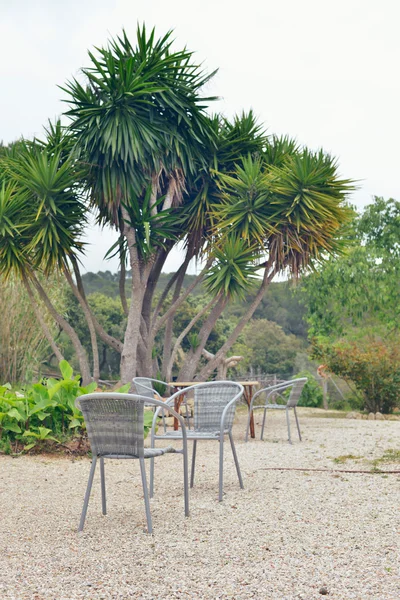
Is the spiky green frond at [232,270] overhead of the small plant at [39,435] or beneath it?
overhead

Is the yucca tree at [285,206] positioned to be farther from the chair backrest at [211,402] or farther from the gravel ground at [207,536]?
the chair backrest at [211,402]

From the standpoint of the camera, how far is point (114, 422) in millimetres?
2947

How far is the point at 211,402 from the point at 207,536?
138 cm

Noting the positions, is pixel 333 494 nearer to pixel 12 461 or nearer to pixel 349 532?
pixel 349 532

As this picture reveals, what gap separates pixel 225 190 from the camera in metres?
9.09

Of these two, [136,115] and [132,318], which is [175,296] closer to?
[132,318]

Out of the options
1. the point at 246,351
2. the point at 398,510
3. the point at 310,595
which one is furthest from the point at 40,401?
the point at 246,351

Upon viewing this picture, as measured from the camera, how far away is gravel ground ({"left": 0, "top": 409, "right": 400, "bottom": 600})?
2.18 meters

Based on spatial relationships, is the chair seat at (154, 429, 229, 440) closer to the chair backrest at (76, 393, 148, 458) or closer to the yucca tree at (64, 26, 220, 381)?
the chair backrest at (76, 393, 148, 458)

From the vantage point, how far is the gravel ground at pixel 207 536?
85.8 inches

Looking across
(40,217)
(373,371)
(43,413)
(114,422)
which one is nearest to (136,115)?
(40,217)

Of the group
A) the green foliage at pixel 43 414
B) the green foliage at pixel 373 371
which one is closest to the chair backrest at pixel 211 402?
the green foliage at pixel 43 414

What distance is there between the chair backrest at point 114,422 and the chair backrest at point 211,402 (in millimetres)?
1150

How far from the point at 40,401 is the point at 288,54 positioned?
614 cm
